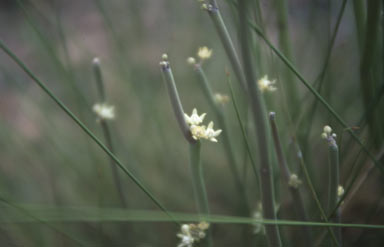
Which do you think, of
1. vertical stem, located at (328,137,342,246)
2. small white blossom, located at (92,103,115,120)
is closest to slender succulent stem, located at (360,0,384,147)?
vertical stem, located at (328,137,342,246)

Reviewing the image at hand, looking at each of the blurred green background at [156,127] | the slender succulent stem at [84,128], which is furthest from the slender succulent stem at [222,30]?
the slender succulent stem at [84,128]

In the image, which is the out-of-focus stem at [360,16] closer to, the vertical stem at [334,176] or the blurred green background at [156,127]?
the blurred green background at [156,127]

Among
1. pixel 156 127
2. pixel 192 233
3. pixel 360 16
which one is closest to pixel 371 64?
pixel 360 16

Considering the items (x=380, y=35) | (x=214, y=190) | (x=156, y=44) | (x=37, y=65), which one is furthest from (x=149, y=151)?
(x=37, y=65)

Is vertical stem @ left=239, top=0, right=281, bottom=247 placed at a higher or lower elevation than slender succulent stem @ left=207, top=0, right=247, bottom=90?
lower

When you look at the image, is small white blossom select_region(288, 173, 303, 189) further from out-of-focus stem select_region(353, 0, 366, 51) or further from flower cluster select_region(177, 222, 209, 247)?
out-of-focus stem select_region(353, 0, 366, 51)
